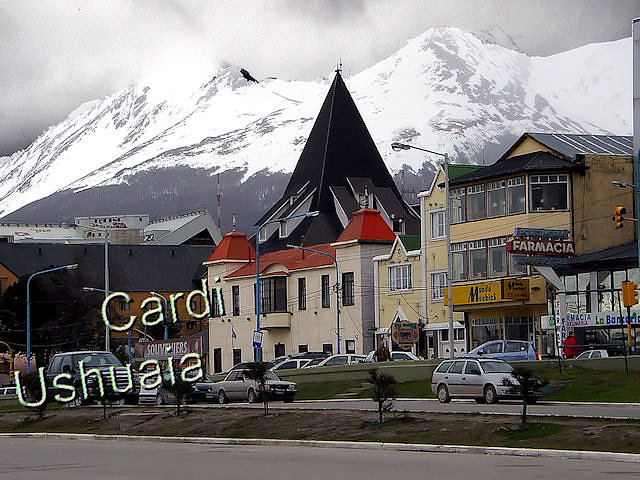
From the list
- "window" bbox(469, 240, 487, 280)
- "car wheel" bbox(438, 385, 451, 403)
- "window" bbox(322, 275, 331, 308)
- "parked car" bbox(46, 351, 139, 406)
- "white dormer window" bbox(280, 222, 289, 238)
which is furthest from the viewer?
"white dormer window" bbox(280, 222, 289, 238)

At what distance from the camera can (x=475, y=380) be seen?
132ft

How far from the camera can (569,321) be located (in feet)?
204

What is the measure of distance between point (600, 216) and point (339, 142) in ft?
187

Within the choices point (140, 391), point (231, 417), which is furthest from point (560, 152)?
point (231, 417)

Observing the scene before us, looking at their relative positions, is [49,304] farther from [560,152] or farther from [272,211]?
[560,152]

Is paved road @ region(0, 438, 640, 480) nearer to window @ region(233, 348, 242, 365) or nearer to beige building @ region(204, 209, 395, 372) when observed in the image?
beige building @ region(204, 209, 395, 372)

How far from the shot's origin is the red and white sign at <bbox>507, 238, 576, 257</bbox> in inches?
2447

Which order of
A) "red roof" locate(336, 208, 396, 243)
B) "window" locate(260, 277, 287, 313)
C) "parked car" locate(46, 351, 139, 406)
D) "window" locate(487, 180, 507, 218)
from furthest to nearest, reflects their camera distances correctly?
"window" locate(260, 277, 287, 313), "red roof" locate(336, 208, 396, 243), "window" locate(487, 180, 507, 218), "parked car" locate(46, 351, 139, 406)

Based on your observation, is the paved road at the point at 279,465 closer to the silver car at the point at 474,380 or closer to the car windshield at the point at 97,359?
the silver car at the point at 474,380

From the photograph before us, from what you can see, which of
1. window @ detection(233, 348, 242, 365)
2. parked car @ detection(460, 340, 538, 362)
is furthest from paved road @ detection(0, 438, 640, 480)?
window @ detection(233, 348, 242, 365)

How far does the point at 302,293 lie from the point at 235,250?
12.4 metres

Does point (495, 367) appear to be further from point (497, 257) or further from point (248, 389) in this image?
point (497, 257)

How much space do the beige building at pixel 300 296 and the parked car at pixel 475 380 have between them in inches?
1400

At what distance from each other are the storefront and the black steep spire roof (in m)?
36.3
